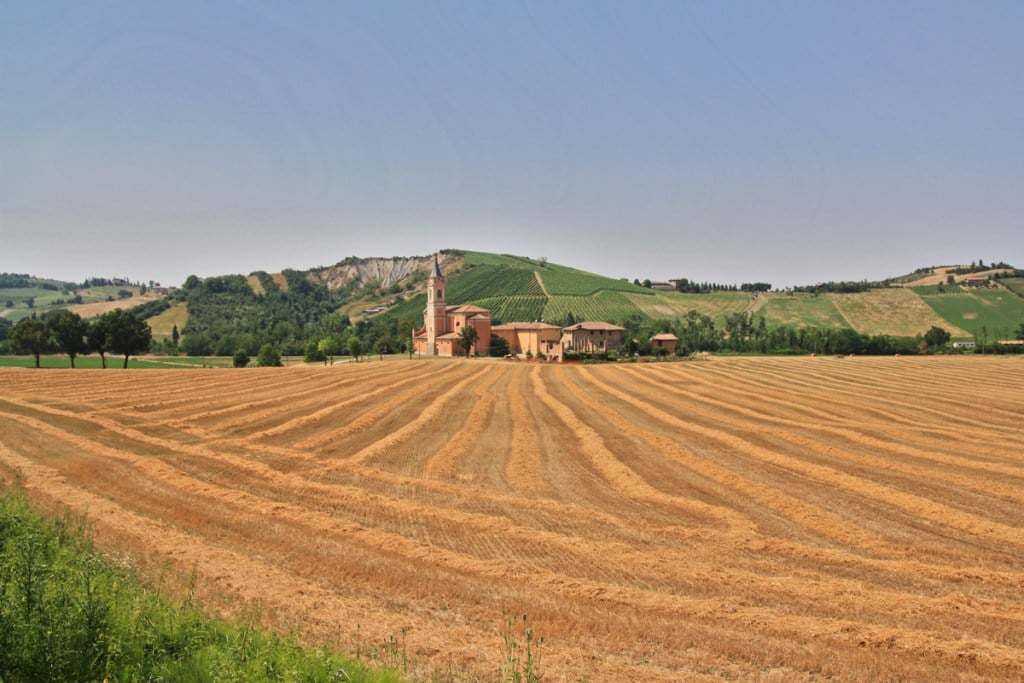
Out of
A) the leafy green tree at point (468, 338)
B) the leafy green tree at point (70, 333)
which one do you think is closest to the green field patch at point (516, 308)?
the leafy green tree at point (468, 338)

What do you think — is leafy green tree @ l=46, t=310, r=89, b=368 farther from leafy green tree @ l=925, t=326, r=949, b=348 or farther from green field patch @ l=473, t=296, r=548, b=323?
leafy green tree @ l=925, t=326, r=949, b=348

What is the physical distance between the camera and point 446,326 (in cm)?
13188

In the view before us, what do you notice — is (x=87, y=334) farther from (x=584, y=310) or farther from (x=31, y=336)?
(x=584, y=310)

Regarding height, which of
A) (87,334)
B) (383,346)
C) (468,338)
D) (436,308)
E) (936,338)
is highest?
(436,308)

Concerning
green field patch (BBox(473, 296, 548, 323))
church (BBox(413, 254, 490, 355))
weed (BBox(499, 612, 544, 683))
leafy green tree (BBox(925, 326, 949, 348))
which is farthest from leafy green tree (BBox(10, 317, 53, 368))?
leafy green tree (BBox(925, 326, 949, 348))

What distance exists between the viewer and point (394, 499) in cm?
1673

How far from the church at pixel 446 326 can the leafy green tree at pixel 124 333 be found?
54.5 metres

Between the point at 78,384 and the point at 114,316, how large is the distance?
39.3m

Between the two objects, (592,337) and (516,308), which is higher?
(516,308)

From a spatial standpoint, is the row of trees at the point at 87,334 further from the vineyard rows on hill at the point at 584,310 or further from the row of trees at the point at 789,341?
the vineyard rows on hill at the point at 584,310

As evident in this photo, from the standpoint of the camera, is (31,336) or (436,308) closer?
(31,336)

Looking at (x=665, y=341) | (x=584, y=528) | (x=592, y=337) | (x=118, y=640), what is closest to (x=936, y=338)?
(x=665, y=341)

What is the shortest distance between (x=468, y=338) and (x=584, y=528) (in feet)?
343

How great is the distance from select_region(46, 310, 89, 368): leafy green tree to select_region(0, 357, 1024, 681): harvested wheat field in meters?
52.5
